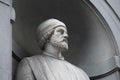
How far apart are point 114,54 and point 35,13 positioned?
74cm

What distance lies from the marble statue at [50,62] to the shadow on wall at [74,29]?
42cm

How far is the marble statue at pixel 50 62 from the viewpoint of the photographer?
4.20 meters

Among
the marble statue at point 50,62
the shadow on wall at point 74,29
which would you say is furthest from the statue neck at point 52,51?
the shadow on wall at point 74,29

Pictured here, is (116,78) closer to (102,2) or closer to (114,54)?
(114,54)

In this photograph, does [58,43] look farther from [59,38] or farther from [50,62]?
[50,62]

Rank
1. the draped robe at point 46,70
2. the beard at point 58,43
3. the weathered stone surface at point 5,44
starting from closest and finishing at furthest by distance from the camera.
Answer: the weathered stone surface at point 5,44, the draped robe at point 46,70, the beard at point 58,43

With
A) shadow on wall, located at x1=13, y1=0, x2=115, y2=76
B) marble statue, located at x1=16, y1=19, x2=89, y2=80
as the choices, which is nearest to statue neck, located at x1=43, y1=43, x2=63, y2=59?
marble statue, located at x1=16, y1=19, x2=89, y2=80

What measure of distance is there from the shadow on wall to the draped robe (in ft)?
1.62

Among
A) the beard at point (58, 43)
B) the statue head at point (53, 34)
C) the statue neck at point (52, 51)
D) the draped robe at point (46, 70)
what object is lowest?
the draped robe at point (46, 70)

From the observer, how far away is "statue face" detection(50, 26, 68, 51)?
4.45m

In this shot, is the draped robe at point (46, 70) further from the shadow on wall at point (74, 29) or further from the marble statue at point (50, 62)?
the shadow on wall at point (74, 29)

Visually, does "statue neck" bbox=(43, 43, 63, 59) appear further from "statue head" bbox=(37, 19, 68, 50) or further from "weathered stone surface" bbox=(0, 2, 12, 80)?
"weathered stone surface" bbox=(0, 2, 12, 80)

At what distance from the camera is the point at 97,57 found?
4926 millimetres

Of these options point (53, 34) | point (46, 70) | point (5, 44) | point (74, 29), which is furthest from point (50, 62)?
point (74, 29)
